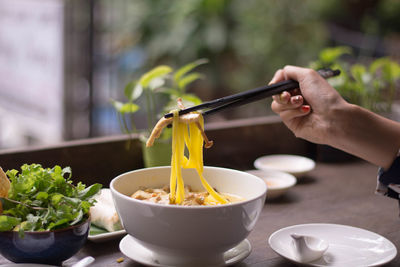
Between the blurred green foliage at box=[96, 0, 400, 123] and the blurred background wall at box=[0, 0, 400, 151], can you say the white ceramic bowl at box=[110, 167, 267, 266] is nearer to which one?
the blurred background wall at box=[0, 0, 400, 151]

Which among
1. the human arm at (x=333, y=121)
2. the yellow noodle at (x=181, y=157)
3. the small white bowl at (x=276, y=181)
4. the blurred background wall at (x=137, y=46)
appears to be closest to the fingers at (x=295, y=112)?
the human arm at (x=333, y=121)

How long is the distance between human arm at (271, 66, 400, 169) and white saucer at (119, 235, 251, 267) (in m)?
0.49

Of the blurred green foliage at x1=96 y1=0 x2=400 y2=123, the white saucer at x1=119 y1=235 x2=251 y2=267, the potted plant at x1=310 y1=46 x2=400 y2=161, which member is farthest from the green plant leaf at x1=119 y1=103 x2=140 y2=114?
the blurred green foliage at x1=96 y1=0 x2=400 y2=123

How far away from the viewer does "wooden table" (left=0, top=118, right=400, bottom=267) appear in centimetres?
123

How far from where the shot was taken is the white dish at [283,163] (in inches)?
74.3

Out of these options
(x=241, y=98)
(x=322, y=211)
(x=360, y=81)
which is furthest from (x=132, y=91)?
(x=360, y=81)

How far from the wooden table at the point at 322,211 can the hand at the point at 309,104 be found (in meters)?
0.22

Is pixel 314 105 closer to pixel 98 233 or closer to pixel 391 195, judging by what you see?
pixel 391 195

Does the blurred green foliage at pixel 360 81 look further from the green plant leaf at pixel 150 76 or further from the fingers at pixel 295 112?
the green plant leaf at pixel 150 76

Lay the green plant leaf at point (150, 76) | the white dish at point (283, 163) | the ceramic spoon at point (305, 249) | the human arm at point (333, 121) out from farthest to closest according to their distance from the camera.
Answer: the white dish at point (283, 163), the green plant leaf at point (150, 76), the human arm at point (333, 121), the ceramic spoon at point (305, 249)

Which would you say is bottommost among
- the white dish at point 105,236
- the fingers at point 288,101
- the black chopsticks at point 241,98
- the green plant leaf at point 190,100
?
the white dish at point 105,236

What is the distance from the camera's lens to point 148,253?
1.06 metres

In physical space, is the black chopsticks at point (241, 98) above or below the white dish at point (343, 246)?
above

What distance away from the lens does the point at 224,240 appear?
97 centimetres
